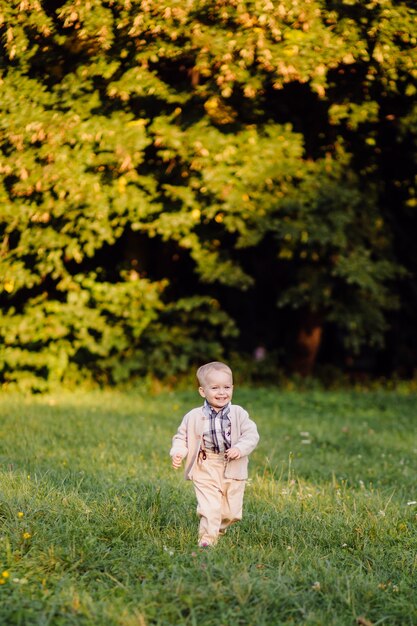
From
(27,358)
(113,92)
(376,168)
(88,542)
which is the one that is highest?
(113,92)

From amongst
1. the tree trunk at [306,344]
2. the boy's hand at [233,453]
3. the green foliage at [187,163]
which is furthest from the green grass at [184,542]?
the tree trunk at [306,344]

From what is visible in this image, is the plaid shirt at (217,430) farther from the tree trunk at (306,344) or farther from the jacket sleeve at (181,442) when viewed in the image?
the tree trunk at (306,344)

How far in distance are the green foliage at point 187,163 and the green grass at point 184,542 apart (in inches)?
135

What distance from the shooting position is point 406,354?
639 inches

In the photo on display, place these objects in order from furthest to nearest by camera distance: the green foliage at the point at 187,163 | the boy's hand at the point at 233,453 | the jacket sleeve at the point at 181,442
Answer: the green foliage at the point at 187,163 → the jacket sleeve at the point at 181,442 → the boy's hand at the point at 233,453

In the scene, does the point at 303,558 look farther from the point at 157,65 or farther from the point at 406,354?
the point at 406,354

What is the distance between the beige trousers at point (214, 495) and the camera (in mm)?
4258

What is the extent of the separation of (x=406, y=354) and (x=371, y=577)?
12.8 meters

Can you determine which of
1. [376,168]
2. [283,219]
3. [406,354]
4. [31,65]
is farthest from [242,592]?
[406,354]

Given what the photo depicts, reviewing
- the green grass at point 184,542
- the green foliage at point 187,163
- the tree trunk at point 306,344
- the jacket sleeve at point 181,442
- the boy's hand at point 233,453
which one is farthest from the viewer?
the tree trunk at point 306,344

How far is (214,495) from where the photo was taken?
4293 mm

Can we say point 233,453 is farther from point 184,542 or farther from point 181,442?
point 184,542

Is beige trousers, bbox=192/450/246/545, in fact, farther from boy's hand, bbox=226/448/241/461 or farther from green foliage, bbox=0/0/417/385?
green foliage, bbox=0/0/417/385

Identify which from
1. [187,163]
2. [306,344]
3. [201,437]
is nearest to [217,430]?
[201,437]
